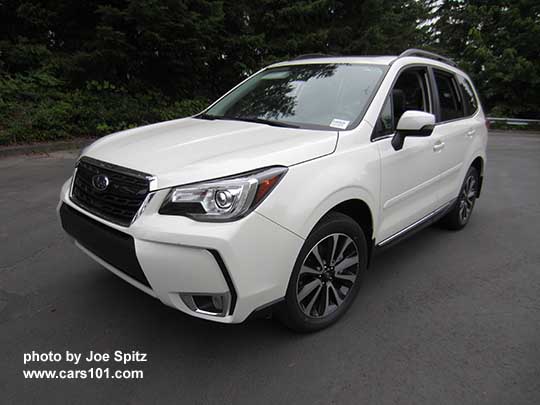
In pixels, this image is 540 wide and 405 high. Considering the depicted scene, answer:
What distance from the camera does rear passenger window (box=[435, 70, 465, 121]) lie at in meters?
3.62

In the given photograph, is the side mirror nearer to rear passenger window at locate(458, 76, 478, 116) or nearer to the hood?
the hood

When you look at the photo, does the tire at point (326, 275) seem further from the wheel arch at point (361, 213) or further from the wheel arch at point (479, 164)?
the wheel arch at point (479, 164)

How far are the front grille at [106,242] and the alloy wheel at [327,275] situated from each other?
2.97 ft

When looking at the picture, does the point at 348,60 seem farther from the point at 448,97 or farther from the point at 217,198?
the point at 217,198

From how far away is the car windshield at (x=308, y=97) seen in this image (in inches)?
107

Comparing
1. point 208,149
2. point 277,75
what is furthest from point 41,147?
point 208,149

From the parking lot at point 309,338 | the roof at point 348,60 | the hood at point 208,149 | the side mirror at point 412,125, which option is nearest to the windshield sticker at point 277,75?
the roof at point 348,60

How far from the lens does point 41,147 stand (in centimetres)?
787

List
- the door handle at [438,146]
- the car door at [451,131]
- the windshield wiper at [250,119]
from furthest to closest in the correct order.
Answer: the car door at [451,131] → the door handle at [438,146] → the windshield wiper at [250,119]

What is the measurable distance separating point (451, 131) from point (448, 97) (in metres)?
0.40

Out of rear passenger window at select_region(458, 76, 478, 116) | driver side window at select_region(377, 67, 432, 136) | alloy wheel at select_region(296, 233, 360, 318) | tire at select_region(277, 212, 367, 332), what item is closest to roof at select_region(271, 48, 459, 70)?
driver side window at select_region(377, 67, 432, 136)

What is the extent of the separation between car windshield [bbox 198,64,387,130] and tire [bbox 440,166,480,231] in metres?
1.91

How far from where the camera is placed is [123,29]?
364 inches

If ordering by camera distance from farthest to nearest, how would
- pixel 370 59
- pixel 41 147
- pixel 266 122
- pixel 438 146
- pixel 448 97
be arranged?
pixel 41 147
pixel 448 97
pixel 438 146
pixel 370 59
pixel 266 122
